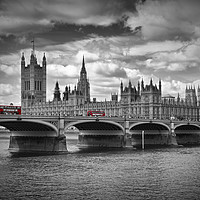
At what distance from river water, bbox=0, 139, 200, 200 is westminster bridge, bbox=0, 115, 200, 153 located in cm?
740

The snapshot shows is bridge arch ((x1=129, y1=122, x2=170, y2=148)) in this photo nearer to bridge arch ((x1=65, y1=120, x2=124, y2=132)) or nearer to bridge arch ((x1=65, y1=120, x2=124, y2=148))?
bridge arch ((x1=65, y1=120, x2=124, y2=148))

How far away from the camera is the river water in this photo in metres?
32.1

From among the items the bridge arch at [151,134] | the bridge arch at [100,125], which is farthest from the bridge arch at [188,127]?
the bridge arch at [100,125]

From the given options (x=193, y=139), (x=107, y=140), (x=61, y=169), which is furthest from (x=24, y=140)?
(x=193, y=139)

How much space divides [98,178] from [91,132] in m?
40.9

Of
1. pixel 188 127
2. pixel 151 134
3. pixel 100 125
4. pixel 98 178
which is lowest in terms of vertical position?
pixel 98 178

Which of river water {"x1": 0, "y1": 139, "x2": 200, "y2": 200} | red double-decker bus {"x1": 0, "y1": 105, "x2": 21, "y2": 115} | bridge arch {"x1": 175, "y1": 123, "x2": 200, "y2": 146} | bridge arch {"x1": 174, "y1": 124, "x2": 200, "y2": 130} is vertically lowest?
river water {"x1": 0, "y1": 139, "x2": 200, "y2": 200}

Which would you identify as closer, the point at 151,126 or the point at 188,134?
the point at 151,126

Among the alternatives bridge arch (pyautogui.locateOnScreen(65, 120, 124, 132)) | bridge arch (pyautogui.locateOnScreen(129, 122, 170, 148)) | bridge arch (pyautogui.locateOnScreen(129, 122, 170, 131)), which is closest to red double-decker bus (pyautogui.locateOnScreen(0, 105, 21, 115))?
bridge arch (pyautogui.locateOnScreen(65, 120, 124, 132))

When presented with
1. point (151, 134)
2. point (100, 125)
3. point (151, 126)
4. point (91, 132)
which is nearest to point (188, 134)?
point (151, 134)

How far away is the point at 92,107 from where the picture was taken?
17212cm

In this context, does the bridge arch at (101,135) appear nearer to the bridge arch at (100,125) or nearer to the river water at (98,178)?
the bridge arch at (100,125)

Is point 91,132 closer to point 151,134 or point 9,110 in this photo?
point 151,134

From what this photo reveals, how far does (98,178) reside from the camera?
39.1 meters
